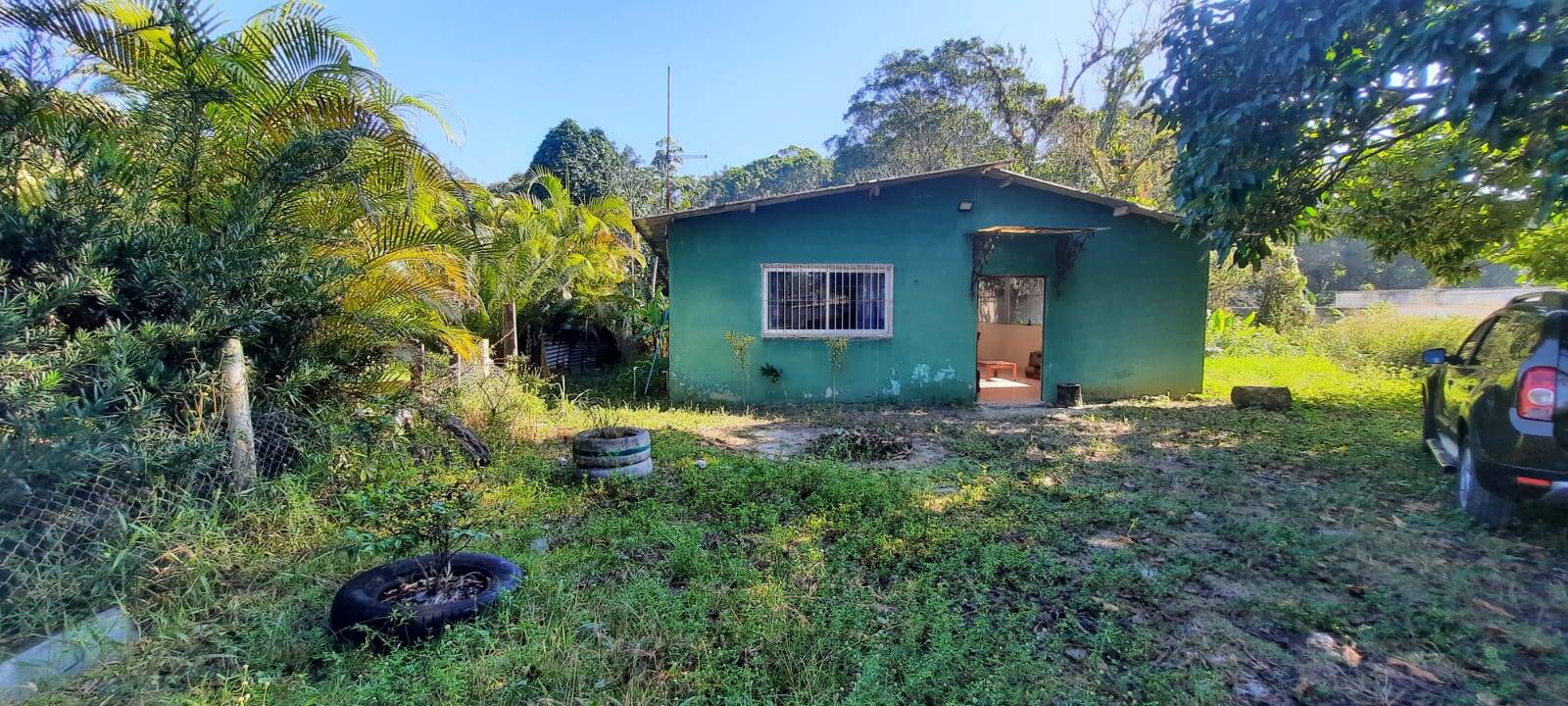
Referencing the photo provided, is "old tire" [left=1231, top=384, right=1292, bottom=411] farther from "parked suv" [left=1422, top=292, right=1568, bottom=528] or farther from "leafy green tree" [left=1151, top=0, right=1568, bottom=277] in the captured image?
"parked suv" [left=1422, top=292, right=1568, bottom=528]

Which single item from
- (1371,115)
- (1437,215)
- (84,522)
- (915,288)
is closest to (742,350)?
(915,288)

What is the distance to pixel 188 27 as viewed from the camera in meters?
3.80

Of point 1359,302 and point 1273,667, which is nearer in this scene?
point 1273,667

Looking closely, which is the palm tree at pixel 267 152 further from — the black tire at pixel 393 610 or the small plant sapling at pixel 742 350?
the small plant sapling at pixel 742 350

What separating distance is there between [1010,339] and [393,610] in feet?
37.9

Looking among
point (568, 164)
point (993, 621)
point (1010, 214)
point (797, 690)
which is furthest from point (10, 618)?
point (568, 164)

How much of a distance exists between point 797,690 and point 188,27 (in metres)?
5.08

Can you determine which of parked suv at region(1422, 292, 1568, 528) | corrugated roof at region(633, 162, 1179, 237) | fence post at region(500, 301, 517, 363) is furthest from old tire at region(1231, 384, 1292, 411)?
fence post at region(500, 301, 517, 363)

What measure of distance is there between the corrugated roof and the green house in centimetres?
4

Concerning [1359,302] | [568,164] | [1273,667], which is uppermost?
[568,164]

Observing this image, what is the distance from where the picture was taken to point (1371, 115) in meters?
5.06

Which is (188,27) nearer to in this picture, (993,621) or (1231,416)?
(993,621)

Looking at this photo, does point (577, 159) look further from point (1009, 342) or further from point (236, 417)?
point (236, 417)

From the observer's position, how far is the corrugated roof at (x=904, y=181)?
8.60 m
